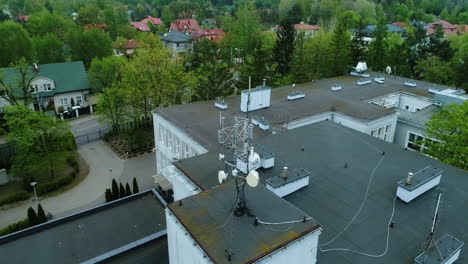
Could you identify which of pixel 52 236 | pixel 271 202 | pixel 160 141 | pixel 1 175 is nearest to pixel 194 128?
pixel 160 141

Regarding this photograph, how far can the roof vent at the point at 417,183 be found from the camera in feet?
53.1

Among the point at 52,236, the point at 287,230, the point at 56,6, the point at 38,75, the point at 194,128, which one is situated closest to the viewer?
the point at 287,230

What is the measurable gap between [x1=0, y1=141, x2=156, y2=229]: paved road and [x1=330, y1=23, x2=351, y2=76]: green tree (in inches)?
1223

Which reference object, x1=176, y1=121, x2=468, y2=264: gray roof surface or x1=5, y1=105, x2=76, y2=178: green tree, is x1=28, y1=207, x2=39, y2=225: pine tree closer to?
x1=5, y1=105, x2=76, y2=178: green tree

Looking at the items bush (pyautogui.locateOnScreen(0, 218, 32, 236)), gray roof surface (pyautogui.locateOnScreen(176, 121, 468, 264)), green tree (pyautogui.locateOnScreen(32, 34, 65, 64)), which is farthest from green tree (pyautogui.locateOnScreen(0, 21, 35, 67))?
gray roof surface (pyautogui.locateOnScreen(176, 121, 468, 264))

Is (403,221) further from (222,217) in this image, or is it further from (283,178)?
(222,217)

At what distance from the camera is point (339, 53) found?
53.2 meters

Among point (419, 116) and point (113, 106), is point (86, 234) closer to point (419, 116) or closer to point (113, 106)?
point (113, 106)

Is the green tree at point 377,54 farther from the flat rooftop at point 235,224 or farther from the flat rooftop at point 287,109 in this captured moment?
the flat rooftop at point 235,224

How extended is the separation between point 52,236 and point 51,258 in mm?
1957

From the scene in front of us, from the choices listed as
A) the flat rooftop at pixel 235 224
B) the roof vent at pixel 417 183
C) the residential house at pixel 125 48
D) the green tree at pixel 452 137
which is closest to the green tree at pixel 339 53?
the green tree at pixel 452 137

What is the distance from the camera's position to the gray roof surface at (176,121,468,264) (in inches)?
549

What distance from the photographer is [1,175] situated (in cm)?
3484

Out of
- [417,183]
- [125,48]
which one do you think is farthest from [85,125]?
[417,183]
